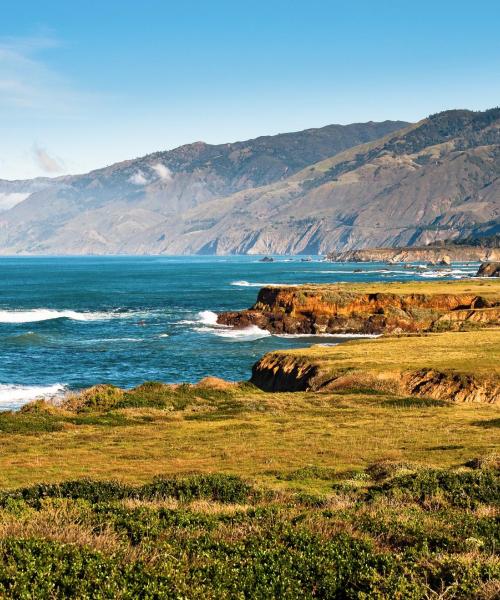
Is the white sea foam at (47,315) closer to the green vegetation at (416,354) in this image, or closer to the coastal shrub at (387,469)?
the green vegetation at (416,354)

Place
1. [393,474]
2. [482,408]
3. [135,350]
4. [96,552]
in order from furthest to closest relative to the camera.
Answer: [135,350] → [482,408] → [393,474] → [96,552]

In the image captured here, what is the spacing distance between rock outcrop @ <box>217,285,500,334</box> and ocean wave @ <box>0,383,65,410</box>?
42.6m

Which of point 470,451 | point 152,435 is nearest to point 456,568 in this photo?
point 470,451

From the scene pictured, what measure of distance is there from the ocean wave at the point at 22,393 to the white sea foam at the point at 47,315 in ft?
173

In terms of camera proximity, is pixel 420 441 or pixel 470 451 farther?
pixel 420 441

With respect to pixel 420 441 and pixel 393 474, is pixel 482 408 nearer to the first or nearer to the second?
pixel 420 441

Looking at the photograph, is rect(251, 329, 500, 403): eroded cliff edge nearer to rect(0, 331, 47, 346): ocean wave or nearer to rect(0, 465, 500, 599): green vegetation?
rect(0, 465, 500, 599): green vegetation

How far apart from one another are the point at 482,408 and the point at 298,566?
1170 inches

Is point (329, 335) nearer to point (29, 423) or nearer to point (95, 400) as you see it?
point (95, 400)

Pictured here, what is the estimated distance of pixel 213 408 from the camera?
4053 cm

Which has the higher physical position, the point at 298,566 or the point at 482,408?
the point at 298,566

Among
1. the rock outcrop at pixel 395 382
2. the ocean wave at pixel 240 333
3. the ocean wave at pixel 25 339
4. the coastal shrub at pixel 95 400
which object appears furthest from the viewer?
the ocean wave at pixel 240 333

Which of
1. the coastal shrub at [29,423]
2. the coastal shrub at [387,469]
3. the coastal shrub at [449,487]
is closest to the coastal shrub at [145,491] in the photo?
the coastal shrub at [449,487]

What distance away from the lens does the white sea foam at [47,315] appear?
109m
